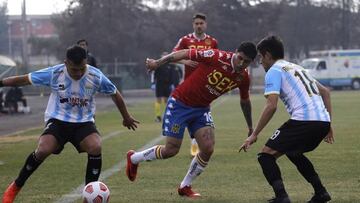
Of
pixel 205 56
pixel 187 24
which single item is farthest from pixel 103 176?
pixel 187 24

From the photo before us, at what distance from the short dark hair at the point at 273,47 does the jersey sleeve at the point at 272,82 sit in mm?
201

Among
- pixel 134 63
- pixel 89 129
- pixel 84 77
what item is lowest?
pixel 134 63

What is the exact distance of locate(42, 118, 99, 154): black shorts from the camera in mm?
7832

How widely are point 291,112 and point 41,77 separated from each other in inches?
104

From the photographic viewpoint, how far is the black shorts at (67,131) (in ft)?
25.7

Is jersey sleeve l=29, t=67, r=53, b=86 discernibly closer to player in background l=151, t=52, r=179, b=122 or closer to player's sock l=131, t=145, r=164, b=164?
player's sock l=131, t=145, r=164, b=164

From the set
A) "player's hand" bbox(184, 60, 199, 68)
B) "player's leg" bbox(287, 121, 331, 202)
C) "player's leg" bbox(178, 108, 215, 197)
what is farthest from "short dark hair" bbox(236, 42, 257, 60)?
"player's hand" bbox(184, 60, 199, 68)

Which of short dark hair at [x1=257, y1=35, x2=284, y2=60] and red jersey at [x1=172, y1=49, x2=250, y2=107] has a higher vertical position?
short dark hair at [x1=257, y1=35, x2=284, y2=60]

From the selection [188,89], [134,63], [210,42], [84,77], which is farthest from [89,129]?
[134,63]

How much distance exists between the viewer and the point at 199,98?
8422mm

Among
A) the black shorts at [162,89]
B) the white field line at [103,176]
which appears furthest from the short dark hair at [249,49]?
the black shorts at [162,89]

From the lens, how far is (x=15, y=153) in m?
13.3

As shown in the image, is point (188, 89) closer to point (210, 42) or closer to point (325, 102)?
point (325, 102)

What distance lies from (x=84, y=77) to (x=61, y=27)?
5160 cm
